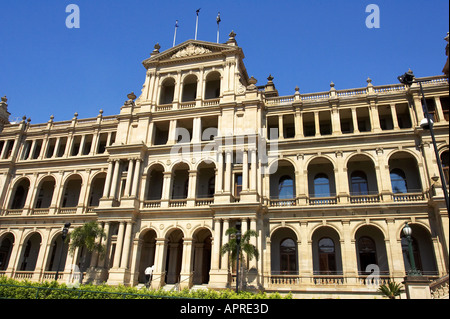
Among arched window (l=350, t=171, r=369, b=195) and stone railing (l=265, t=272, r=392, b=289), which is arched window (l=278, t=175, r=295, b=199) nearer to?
arched window (l=350, t=171, r=369, b=195)

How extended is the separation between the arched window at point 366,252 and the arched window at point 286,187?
22.2 feet

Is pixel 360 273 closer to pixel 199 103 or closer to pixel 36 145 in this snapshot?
pixel 199 103

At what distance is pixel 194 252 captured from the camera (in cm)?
3073

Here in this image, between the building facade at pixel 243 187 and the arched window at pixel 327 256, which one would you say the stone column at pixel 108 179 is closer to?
the building facade at pixel 243 187

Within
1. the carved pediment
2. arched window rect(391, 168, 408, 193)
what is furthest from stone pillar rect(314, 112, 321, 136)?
the carved pediment

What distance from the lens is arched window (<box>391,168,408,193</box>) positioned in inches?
1131

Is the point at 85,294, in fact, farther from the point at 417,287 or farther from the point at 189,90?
the point at 189,90

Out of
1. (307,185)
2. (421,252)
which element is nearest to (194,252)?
(307,185)

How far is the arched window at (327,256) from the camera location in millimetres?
27531

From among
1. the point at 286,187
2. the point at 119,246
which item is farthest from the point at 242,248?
the point at 119,246

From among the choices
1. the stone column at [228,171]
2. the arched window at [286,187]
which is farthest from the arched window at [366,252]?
the stone column at [228,171]

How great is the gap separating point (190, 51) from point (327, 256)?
24142 millimetres

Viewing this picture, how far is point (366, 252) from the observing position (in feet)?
90.5

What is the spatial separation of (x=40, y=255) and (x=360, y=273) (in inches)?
1180
